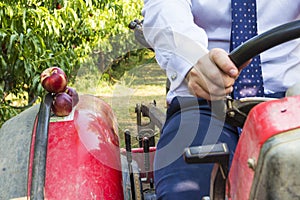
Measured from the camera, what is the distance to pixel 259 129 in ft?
2.49

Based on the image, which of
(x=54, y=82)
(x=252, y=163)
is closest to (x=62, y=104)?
(x=54, y=82)

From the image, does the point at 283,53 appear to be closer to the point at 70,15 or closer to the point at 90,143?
the point at 90,143

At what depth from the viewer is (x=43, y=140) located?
1.20m

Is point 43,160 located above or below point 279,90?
below

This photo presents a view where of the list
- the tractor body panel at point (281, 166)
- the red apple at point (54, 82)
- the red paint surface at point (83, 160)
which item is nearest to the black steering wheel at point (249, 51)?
the tractor body panel at point (281, 166)

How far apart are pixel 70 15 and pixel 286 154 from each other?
2.23 m

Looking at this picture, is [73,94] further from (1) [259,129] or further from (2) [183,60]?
(1) [259,129]

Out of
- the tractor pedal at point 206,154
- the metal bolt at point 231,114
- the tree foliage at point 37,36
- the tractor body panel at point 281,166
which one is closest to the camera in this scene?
the tractor body panel at point 281,166

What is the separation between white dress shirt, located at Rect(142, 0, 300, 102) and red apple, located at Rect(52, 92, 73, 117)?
0.24 metres

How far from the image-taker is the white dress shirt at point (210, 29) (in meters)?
1.27

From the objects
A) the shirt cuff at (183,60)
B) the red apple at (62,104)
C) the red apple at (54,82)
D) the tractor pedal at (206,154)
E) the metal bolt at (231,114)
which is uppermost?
the shirt cuff at (183,60)

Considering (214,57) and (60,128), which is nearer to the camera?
(214,57)

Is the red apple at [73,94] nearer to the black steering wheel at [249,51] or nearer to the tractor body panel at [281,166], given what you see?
the black steering wheel at [249,51]

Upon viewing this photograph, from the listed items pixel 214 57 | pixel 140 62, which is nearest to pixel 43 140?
pixel 140 62
